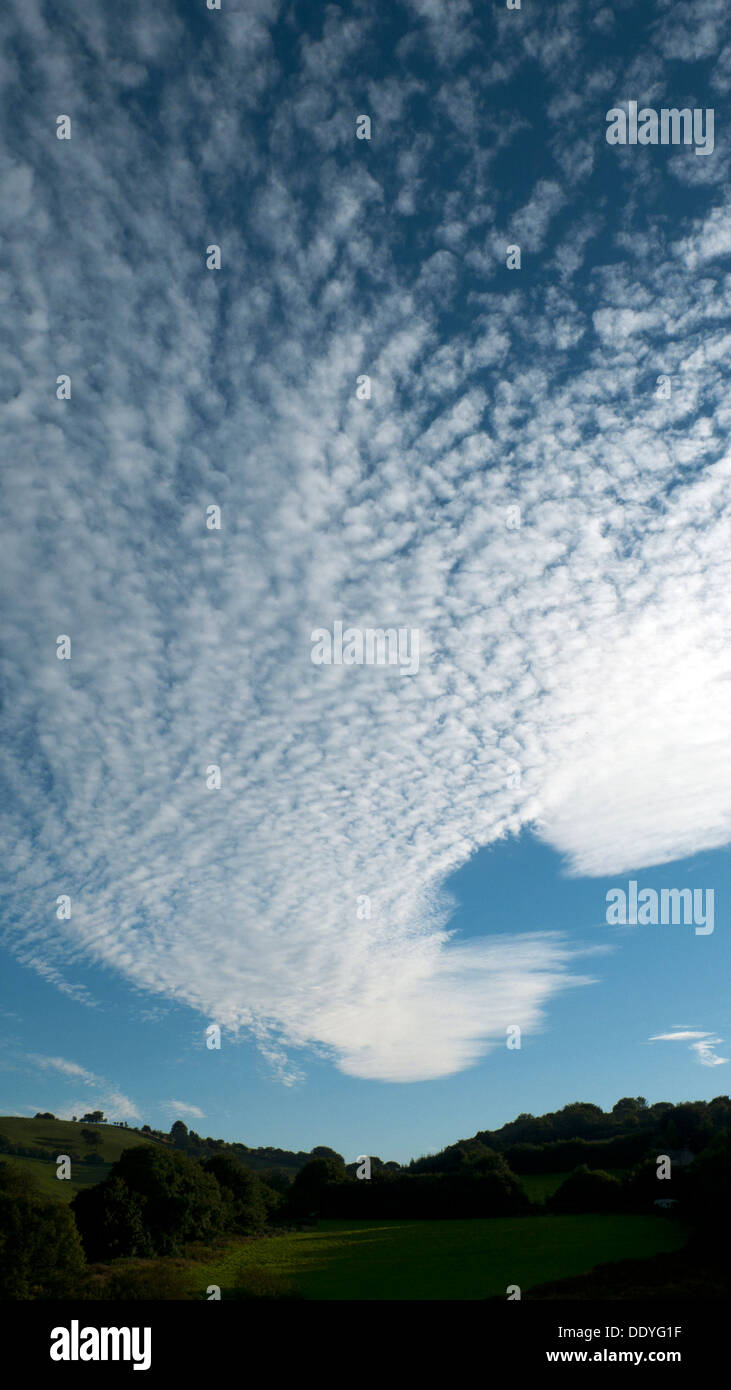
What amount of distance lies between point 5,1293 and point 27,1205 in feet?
11.1

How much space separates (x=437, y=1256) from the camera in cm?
4784

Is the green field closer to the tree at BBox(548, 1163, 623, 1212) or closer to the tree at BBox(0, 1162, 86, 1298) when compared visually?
the tree at BBox(548, 1163, 623, 1212)

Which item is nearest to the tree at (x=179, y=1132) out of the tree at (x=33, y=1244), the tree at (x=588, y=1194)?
the tree at (x=588, y=1194)

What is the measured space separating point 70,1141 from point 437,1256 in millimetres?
107794

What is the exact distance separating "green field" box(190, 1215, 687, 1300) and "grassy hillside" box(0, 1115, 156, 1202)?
199ft

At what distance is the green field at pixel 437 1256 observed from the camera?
37969mm

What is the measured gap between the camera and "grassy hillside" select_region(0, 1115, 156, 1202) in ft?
367

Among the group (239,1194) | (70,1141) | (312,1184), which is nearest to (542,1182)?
(312,1184)

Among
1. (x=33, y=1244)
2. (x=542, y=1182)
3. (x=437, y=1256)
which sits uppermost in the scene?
(x=33, y=1244)

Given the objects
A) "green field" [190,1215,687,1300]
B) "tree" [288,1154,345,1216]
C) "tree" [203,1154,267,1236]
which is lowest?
"tree" [288,1154,345,1216]

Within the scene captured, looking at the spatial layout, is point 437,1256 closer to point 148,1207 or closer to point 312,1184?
point 148,1207

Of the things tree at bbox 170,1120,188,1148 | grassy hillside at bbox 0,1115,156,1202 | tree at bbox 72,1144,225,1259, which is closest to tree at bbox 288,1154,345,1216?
tree at bbox 72,1144,225,1259

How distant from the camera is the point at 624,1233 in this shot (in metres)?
54.2

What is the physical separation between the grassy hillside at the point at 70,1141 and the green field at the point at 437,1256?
6074 centimetres
